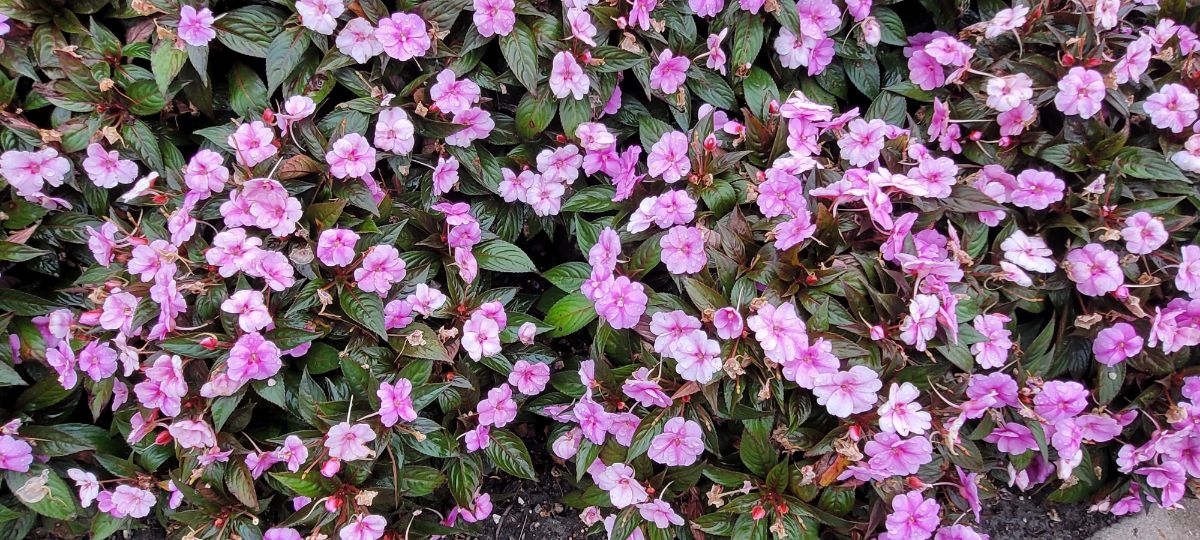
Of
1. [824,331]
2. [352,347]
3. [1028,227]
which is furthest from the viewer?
[1028,227]

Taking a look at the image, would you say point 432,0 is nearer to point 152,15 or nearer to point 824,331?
point 152,15

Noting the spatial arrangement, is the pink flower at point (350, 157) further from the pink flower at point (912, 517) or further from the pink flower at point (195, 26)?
the pink flower at point (912, 517)

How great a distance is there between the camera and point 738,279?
2291mm

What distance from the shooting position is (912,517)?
2203 mm

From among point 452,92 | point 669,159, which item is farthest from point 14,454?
point 669,159

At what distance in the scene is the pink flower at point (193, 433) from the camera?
215 centimetres

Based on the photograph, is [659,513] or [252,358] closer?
[252,358]

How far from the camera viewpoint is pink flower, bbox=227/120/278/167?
7.45ft

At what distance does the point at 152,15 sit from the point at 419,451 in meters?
1.57

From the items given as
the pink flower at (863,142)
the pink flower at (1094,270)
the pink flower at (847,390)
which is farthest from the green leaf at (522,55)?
the pink flower at (1094,270)

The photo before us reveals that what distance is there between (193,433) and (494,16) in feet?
4.75

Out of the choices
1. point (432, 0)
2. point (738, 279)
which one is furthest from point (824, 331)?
point (432, 0)

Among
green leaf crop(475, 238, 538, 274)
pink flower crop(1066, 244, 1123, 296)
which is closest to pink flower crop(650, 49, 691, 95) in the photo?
green leaf crop(475, 238, 538, 274)

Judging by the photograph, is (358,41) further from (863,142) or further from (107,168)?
(863,142)
